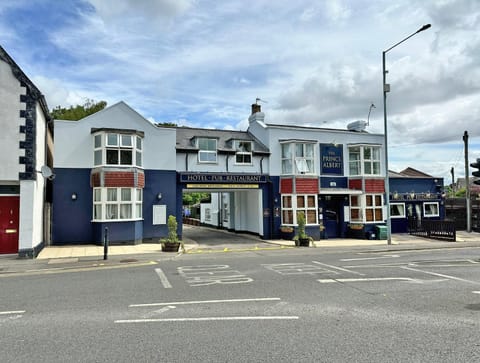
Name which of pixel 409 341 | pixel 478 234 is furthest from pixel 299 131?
pixel 409 341

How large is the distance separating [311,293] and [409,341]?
329 cm

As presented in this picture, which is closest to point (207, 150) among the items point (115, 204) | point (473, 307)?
point (115, 204)

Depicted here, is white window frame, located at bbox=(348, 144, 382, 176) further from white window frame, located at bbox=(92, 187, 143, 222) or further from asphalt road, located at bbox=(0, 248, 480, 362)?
white window frame, located at bbox=(92, 187, 143, 222)

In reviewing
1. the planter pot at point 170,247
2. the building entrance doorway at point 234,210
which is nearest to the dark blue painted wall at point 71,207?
the planter pot at point 170,247

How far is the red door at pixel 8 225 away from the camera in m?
15.4

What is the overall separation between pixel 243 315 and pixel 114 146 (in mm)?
14909

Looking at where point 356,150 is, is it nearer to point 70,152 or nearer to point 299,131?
point 299,131

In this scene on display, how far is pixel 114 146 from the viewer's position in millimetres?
19344

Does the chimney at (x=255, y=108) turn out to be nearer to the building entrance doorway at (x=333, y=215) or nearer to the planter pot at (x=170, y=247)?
the building entrance doorway at (x=333, y=215)

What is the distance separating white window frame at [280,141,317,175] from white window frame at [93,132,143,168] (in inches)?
361

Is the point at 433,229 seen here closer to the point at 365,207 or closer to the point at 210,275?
the point at 365,207

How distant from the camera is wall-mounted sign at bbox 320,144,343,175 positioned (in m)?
24.4

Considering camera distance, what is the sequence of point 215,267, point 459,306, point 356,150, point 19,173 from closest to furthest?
point 459,306 → point 215,267 → point 19,173 → point 356,150

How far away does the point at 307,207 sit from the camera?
23.2 meters
